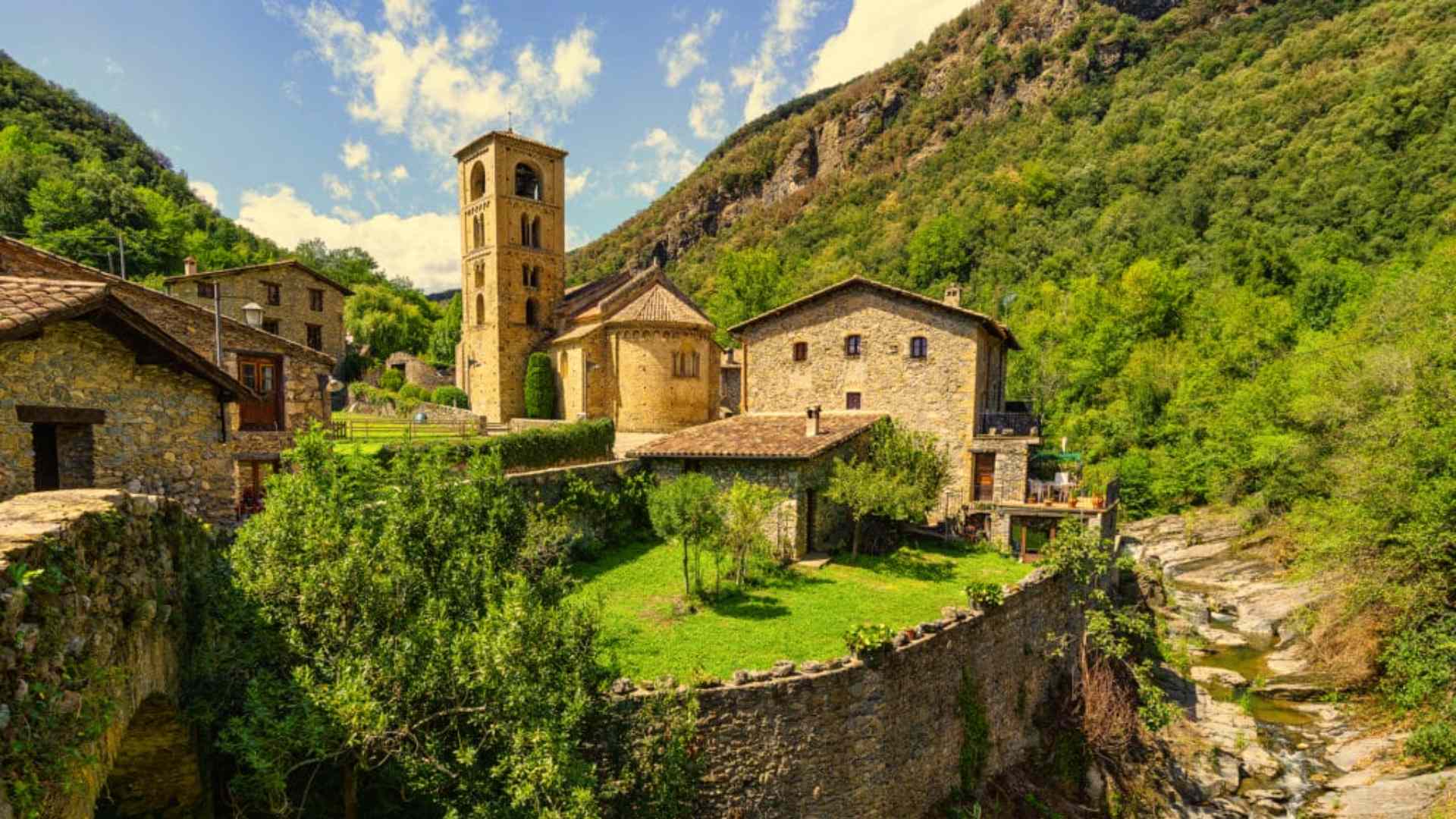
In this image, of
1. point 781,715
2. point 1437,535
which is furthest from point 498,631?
point 1437,535

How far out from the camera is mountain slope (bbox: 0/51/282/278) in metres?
44.5

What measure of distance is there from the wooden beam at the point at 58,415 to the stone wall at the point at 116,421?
0.05 metres

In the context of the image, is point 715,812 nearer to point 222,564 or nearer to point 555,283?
point 222,564

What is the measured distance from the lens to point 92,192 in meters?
46.9

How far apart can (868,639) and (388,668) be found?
26.7ft

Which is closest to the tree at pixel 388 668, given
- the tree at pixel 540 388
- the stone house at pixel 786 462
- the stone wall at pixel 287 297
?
the stone house at pixel 786 462

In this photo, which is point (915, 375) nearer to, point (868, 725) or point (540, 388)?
point (868, 725)

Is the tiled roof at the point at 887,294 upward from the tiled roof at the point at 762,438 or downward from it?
upward

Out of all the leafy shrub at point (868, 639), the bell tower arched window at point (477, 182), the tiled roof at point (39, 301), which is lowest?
the leafy shrub at point (868, 639)

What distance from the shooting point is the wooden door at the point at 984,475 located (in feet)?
76.5

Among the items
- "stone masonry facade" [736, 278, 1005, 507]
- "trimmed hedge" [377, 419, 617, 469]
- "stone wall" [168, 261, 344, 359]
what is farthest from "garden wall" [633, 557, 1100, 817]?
"stone wall" [168, 261, 344, 359]

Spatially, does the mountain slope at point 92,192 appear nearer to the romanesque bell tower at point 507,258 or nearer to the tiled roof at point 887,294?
the romanesque bell tower at point 507,258

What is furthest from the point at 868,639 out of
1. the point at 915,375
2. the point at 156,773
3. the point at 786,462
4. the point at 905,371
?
the point at 905,371

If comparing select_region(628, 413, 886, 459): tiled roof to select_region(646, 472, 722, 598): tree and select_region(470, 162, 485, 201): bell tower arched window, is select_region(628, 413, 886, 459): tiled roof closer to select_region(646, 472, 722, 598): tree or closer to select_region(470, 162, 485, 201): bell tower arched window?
select_region(646, 472, 722, 598): tree
